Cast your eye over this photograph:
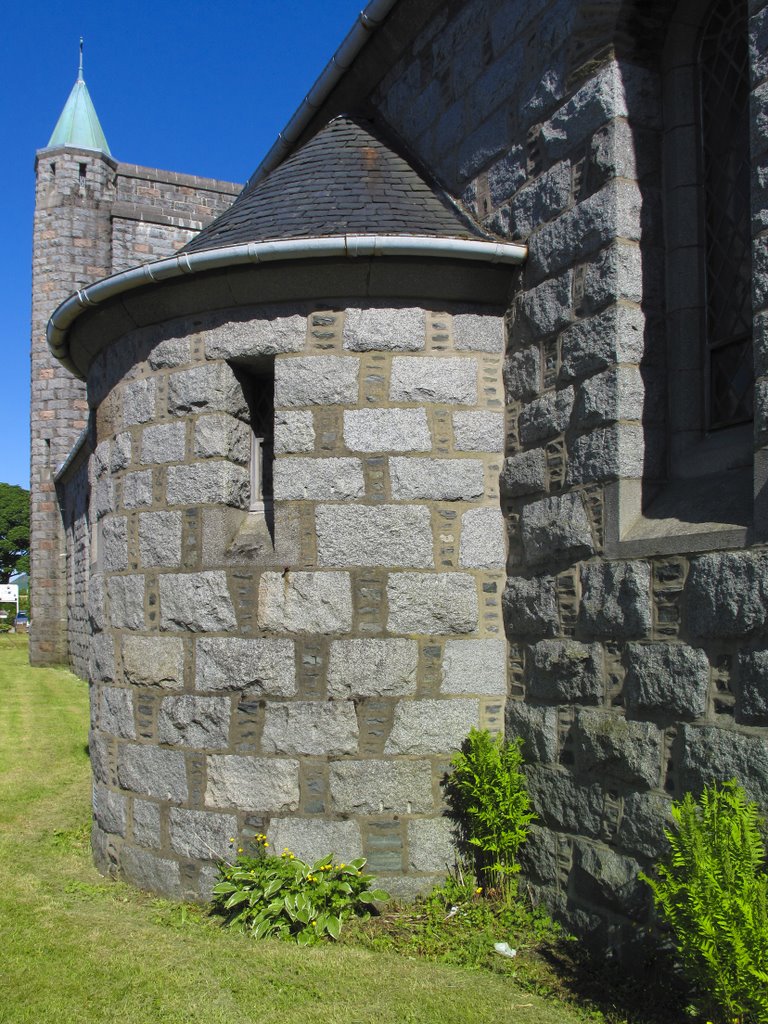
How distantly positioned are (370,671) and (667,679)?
1.72 meters

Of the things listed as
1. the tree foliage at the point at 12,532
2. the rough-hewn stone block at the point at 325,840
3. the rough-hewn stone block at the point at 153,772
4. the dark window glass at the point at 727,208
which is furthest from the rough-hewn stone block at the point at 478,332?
the tree foliage at the point at 12,532

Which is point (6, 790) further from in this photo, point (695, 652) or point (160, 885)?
point (695, 652)

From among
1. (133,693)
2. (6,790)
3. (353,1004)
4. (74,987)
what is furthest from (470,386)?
(6,790)

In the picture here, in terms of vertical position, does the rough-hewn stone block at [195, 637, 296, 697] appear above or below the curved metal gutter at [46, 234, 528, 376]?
below

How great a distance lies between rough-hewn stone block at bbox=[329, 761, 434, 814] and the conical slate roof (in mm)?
2906

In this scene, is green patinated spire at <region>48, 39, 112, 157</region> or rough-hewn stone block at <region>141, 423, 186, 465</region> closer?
rough-hewn stone block at <region>141, 423, 186, 465</region>

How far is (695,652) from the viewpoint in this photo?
11.9 ft

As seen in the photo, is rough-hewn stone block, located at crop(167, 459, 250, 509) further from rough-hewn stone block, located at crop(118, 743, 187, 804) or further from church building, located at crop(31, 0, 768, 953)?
rough-hewn stone block, located at crop(118, 743, 187, 804)

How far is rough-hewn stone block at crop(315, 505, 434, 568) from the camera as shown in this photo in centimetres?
500

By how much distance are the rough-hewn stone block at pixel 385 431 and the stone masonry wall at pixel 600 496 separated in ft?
1.74

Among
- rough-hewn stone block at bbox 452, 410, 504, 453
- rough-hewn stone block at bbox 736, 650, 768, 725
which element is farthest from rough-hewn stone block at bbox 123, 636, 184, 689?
rough-hewn stone block at bbox 736, 650, 768, 725

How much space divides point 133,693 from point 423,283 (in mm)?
2992

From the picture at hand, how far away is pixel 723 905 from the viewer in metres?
2.97

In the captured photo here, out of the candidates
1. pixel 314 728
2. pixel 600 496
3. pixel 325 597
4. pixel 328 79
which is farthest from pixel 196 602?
pixel 328 79
